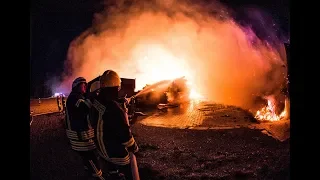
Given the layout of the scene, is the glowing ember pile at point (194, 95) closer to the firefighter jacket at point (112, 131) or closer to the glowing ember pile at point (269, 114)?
the glowing ember pile at point (269, 114)

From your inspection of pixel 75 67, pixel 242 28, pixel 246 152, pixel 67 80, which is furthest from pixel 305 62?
pixel 67 80

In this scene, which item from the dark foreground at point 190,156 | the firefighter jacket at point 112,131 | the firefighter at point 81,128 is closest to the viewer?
the firefighter jacket at point 112,131

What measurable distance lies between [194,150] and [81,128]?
136 inches

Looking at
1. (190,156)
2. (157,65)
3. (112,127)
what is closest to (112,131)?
(112,127)

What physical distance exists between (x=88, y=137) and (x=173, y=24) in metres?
14.8

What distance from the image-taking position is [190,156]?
24.4ft

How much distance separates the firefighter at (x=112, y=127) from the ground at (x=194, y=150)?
4.93 ft

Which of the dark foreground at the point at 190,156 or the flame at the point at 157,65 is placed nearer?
the dark foreground at the point at 190,156

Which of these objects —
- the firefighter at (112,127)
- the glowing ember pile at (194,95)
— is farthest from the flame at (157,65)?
the firefighter at (112,127)

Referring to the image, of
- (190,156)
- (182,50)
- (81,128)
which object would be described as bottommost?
(190,156)

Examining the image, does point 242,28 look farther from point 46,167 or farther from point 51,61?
point 46,167

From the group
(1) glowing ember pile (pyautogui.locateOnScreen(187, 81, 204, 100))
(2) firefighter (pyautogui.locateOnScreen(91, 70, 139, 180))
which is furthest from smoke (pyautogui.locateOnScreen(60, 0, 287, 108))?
(2) firefighter (pyautogui.locateOnScreen(91, 70, 139, 180))

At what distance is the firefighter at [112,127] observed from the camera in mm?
4938

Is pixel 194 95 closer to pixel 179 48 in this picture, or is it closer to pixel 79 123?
pixel 179 48
